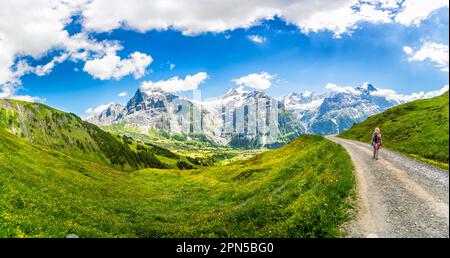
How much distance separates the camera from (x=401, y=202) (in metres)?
16.9

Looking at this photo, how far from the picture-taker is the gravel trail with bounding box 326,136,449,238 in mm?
13656

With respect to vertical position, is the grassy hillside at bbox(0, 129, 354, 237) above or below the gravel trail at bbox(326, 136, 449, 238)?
below

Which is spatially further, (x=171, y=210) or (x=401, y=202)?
(x=171, y=210)

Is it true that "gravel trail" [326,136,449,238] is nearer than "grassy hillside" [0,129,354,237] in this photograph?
Yes

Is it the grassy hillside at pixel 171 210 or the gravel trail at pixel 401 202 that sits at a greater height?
the gravel trail at pixel 401 202

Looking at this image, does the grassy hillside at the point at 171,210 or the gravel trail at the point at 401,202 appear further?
the grassy hillside at the point at 171,210

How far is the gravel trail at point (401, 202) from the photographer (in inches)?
538

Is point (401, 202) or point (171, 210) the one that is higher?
point (401, 202)

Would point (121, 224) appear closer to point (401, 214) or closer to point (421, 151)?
point (401, 214)
